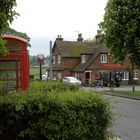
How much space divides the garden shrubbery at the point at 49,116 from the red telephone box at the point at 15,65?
14.9 feet

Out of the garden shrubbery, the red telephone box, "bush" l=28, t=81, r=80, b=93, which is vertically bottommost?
the garden shrubbery

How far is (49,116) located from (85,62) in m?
69.0

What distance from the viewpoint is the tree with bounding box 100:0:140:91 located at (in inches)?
1531

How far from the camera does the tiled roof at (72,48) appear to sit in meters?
81.0

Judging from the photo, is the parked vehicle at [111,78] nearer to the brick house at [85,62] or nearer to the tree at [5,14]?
the brick house at [85,62]

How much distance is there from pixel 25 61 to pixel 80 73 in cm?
6235

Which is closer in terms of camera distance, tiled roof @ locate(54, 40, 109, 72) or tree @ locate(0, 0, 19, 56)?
tree @ locate(0, 0, 19, 56)

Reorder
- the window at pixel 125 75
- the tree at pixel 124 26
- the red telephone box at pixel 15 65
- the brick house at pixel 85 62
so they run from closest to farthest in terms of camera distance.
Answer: the red telephone box at pixel 15 65 < the tree at pixel 124 26 < the brick house at pixel 85 62 < the window at pixel 125 75

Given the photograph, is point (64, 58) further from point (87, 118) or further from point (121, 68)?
point (87, 118)

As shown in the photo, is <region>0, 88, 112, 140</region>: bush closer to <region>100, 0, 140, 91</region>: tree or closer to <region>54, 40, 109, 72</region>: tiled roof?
<region>100, 0, 140, 91</region>: tree

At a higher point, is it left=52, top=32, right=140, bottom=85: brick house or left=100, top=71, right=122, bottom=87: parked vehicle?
left=52, top=32, right=140, bottom=85: brick house

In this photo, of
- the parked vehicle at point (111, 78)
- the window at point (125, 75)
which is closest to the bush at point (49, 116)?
the parked vehicle at point (111, 78)

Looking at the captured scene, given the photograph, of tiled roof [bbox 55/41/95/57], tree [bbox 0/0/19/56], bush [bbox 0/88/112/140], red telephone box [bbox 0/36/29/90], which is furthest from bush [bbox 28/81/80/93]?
tiled roof [bbox 55/41/95/57]

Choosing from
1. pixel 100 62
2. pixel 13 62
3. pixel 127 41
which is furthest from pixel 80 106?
pixel 100 62
